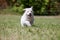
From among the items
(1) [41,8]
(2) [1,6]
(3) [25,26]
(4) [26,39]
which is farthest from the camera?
(2) [1,6]

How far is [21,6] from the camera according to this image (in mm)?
22891

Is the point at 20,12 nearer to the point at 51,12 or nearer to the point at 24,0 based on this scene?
the point at 24,0

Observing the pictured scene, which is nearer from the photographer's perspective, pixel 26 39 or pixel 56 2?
pixel 26 39

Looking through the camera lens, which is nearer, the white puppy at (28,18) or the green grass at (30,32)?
the green grass at (30,32)

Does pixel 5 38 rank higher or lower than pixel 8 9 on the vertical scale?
higher

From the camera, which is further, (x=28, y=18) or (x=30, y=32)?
(x=28, y=18)

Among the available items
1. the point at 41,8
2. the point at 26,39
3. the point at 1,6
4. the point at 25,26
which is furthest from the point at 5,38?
the point at 1,6

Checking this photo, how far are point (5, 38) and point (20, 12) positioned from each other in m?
15.5

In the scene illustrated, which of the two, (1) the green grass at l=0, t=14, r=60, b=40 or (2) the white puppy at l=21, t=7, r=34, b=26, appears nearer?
(1) the green grass at l=0, t=14, r=60, b=40

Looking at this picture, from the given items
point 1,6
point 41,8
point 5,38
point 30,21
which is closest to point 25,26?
point 30,21

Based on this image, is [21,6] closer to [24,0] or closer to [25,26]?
[24,0]

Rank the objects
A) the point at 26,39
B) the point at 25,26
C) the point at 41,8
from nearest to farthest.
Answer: the point at 26,39 < the point at 25,26 < the point at 41,8

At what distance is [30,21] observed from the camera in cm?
1152

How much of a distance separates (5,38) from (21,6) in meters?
15.4
